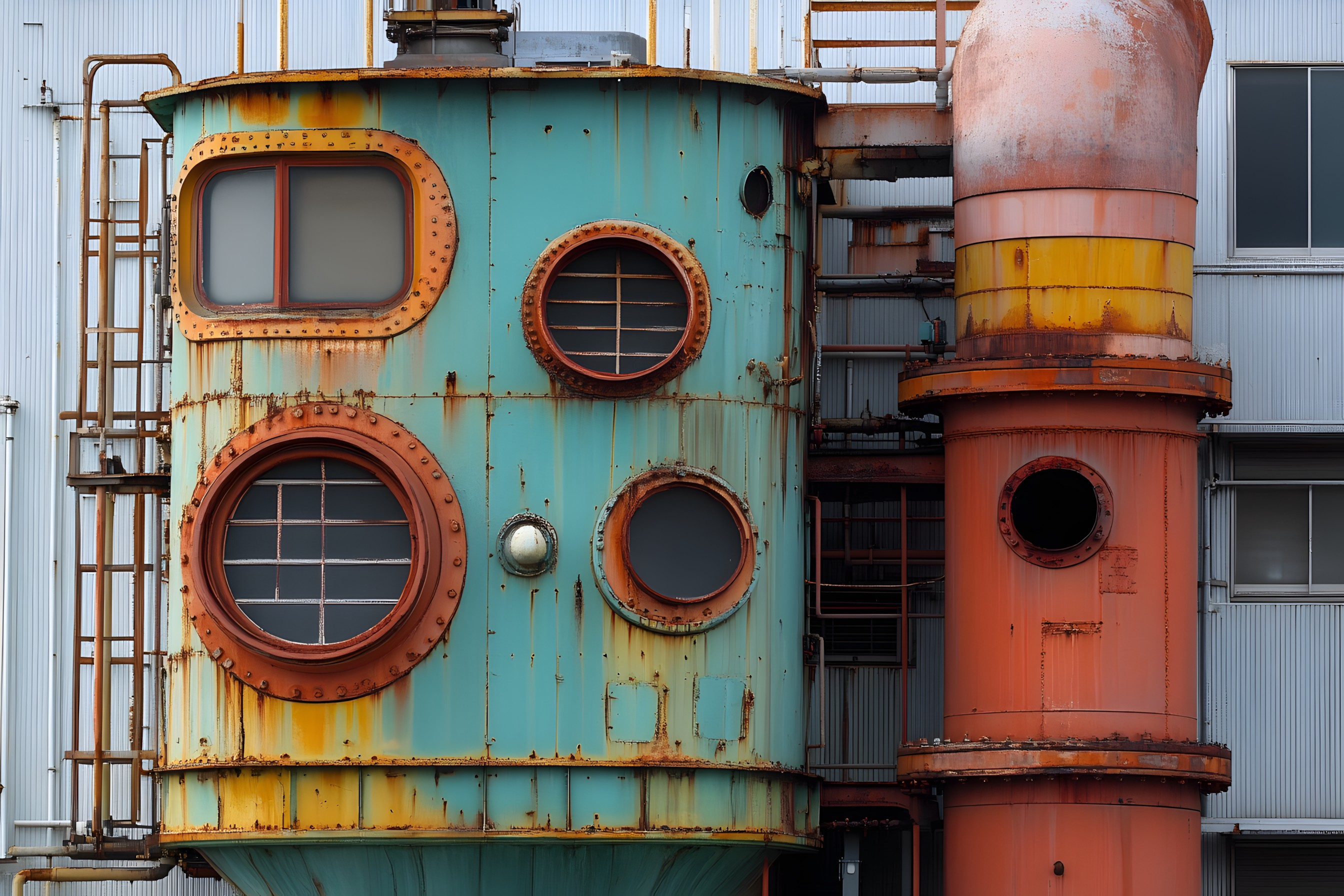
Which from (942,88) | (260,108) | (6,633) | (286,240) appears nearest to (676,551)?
(286,240)

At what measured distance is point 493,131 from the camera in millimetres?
19688

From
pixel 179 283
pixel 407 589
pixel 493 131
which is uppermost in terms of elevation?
pixel 493 131

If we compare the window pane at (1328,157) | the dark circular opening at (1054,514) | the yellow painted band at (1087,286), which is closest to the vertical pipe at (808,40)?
the yellow painted band at (1087,286)

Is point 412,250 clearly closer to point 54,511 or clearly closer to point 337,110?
point 337,110

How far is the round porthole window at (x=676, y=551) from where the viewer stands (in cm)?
1920

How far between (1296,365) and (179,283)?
13.7 metres

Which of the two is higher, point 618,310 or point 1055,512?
point 618,310

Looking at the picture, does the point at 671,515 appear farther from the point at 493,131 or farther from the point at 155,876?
the point at 155,876

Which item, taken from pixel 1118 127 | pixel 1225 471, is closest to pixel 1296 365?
pixel 1225 471

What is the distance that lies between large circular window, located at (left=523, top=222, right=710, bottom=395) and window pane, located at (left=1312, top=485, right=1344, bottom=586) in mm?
9251

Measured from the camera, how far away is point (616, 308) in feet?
64.4

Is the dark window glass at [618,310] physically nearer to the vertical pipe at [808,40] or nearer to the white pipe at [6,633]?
the vertical pipe at [808,40]

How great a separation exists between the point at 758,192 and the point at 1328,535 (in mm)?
9148

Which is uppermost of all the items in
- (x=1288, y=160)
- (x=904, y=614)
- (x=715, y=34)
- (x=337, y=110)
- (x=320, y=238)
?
(x=715, y=34)
